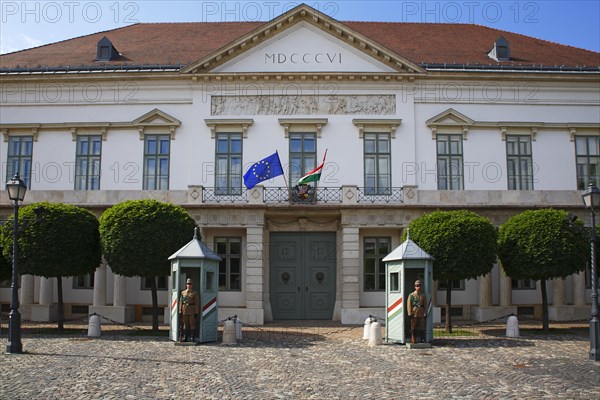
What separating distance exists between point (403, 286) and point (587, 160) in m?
13.0

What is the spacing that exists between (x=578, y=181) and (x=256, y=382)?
747 inches

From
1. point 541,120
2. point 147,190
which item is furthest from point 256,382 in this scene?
point 541,120

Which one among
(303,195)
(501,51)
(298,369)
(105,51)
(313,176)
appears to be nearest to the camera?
(298,369)

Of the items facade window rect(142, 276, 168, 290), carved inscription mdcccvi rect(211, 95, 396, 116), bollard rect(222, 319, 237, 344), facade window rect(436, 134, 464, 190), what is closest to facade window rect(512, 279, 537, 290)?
facade window rect(436, 134, 464, 190)

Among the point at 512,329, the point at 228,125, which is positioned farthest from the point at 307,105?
the point at 512,329

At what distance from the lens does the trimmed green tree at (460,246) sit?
63.2 ft

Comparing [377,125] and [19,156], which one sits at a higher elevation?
[377,125]

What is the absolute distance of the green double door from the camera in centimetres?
2475

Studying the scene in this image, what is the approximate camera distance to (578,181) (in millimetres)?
25922

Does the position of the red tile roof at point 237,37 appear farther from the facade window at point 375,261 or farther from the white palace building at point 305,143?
the facade window at point 375,261

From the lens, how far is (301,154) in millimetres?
25469

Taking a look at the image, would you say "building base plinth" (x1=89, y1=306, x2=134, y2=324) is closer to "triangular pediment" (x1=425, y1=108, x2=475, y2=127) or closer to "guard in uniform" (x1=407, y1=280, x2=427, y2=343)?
"guard in uniform" (x1=407, y1=280, x2=427, y2=343)

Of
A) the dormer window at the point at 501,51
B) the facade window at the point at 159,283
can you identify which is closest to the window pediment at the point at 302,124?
the facade window at the point at 159,283

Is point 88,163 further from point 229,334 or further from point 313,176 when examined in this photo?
point 229,334
